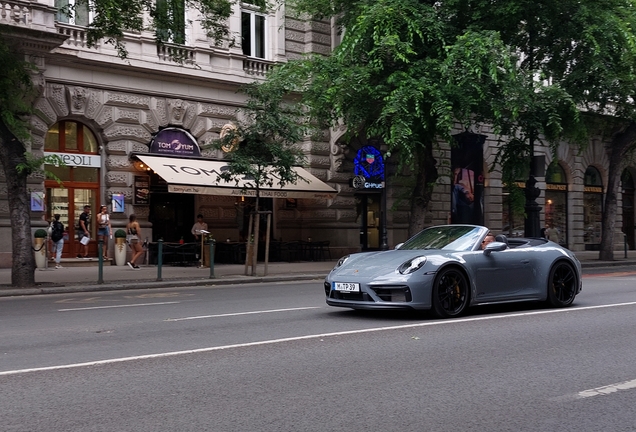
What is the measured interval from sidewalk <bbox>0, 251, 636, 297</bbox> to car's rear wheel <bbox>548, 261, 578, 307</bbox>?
9.65 m

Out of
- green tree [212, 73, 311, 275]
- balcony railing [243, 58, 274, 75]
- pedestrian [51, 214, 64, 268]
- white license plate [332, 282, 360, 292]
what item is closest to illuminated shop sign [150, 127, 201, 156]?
balcony railing [243, 58, 274, 75]

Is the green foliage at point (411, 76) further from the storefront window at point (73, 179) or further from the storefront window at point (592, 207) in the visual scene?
the storefront window at point (592, 207)

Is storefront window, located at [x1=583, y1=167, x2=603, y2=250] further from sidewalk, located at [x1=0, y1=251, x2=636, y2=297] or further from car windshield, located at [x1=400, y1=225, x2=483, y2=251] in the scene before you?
car windshield, located at [x1=400, y1=225, x2=483, y2=251]

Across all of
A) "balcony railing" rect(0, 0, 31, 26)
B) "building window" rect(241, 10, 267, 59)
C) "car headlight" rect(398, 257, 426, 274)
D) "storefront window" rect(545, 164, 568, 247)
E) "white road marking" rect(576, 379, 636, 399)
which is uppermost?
"building window" rect(241, 10, 267, 59)

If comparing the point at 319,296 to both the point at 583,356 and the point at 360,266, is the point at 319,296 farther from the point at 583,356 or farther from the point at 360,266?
the point at 583,356

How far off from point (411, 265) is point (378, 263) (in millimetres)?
565

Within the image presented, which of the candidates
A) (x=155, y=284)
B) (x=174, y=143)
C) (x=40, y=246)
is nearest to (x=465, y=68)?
(x=155, y=284)

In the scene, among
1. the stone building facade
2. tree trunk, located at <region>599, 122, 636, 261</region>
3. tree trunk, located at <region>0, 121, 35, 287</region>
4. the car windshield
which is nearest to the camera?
the car windshield

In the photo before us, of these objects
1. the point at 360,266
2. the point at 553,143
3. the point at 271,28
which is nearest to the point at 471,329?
the point at 360,266

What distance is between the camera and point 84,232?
902 inches

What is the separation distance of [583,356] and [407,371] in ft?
6.62

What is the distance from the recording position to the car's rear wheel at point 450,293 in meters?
10.1

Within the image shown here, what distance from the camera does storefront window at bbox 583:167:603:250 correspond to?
40719 mm

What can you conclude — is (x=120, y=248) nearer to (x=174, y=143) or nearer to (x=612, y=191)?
(x=174, y=143)
